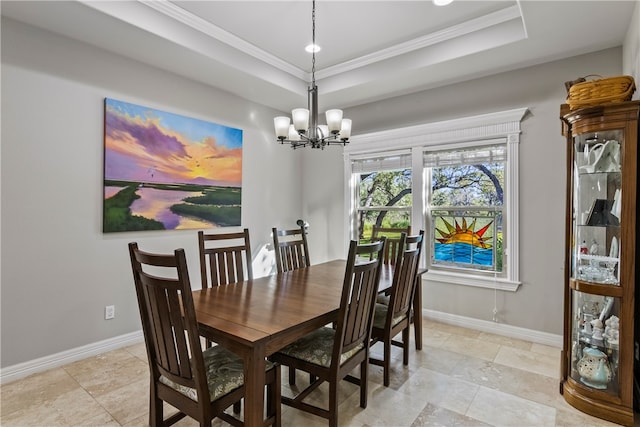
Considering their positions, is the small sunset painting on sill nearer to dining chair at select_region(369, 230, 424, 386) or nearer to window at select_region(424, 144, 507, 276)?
window at select_region(424, 144, 507, 276)

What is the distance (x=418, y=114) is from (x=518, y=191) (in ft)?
4.62

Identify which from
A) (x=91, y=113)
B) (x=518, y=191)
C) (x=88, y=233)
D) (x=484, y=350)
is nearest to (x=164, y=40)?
(x=91, y=113)

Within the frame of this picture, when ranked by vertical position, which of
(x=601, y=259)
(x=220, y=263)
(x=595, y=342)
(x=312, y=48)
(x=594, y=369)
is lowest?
(x=594, y=369)

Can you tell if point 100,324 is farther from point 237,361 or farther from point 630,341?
point 630,341

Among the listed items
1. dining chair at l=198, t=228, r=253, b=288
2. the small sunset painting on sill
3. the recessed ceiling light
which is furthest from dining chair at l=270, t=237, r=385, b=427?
the recessed ceiling light

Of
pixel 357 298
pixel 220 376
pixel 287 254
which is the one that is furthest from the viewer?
pixel 287 254

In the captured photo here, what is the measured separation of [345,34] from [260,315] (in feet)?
8.83

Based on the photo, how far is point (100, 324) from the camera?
300 centimetres

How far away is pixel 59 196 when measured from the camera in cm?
274

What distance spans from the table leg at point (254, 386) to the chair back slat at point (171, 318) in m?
0.20

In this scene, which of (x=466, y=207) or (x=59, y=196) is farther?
(x=466, y=207)

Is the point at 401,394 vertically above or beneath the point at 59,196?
beneath

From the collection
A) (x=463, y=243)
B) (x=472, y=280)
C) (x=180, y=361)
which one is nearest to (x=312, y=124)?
(x=180, y=361)

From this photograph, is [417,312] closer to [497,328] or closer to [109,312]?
[497,328]
